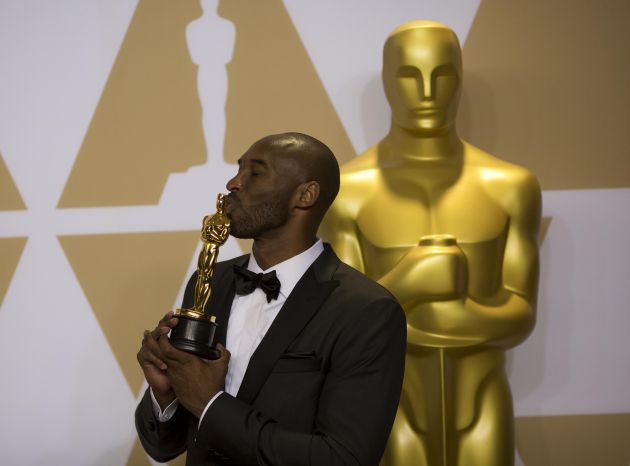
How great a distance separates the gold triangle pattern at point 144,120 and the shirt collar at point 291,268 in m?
1.64

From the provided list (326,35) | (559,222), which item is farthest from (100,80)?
(559,222)

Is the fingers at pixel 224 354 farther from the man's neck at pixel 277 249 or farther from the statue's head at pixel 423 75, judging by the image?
the statue's head at pixel 423 75

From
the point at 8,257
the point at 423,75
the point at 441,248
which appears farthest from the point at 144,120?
the point at 441,248

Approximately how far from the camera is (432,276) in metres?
2.47

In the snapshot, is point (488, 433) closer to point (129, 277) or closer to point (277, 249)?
point (277, 249)

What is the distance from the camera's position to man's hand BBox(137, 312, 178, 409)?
5.49ft

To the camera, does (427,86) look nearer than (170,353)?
No

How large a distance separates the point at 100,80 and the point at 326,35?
93 centimetres

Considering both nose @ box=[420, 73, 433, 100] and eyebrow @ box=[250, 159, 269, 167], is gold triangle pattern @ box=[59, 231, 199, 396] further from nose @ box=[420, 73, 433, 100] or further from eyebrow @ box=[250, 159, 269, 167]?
eyebrow @ box=[250, 159, 269, 167]

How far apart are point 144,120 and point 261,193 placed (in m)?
1.76

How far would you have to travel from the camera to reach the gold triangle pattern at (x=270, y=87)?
345 cm

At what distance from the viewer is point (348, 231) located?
2.74m

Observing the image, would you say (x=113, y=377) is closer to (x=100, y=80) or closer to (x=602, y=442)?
(x=100, y=80)

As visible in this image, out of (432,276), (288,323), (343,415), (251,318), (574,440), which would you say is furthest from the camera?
(574,440)
